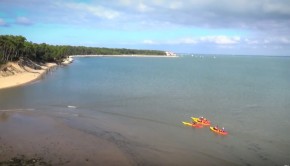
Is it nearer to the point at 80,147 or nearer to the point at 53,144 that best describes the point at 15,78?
the point at 53,144

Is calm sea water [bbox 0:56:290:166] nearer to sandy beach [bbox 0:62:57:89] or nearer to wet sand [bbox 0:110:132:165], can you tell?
wet sand [bbox 0:110:132:165]

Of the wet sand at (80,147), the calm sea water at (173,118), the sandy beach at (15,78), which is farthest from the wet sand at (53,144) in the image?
the sandy beach at (15,78)

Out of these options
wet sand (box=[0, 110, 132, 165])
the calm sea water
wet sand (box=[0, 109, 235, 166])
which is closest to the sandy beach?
the calm sea water

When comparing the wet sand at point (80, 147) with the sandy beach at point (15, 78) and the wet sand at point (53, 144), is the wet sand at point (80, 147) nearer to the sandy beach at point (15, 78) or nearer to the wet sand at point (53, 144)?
the wet sand at point (53, 144)

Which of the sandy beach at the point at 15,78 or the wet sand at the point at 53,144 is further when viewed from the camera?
the sandy beach at the point at 15,78

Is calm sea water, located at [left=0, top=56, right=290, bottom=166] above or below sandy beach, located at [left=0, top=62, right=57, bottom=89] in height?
below

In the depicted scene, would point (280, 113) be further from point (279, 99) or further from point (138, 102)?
point (138, 102)

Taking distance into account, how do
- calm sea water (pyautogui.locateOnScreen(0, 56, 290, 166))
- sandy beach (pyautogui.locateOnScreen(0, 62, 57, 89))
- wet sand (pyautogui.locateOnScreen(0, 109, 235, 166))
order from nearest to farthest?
wet sand (pyautogui.locateOnScreen(0, 109, 235, 166)), calm sea water (pyautogui.locateOnScreen(0, 56, 290, 166)), sandy beach (pyautogui.locateOnScreen(0, 62, 57, 89))

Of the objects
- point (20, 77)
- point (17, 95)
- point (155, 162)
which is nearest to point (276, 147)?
point (155, 162)

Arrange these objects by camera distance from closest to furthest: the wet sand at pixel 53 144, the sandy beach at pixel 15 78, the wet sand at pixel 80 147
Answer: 1. the wet sand at pixel 53 144
2. the wet sand at pixel 80 147
3. the sandy beach at pixel 15 78

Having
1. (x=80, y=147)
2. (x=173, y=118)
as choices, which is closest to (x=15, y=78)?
(x=173, y=118)

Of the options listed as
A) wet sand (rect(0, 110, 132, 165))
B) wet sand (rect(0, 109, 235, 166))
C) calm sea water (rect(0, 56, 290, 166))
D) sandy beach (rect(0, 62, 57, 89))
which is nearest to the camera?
wet sand (rect(0, 110, 132, 165))
